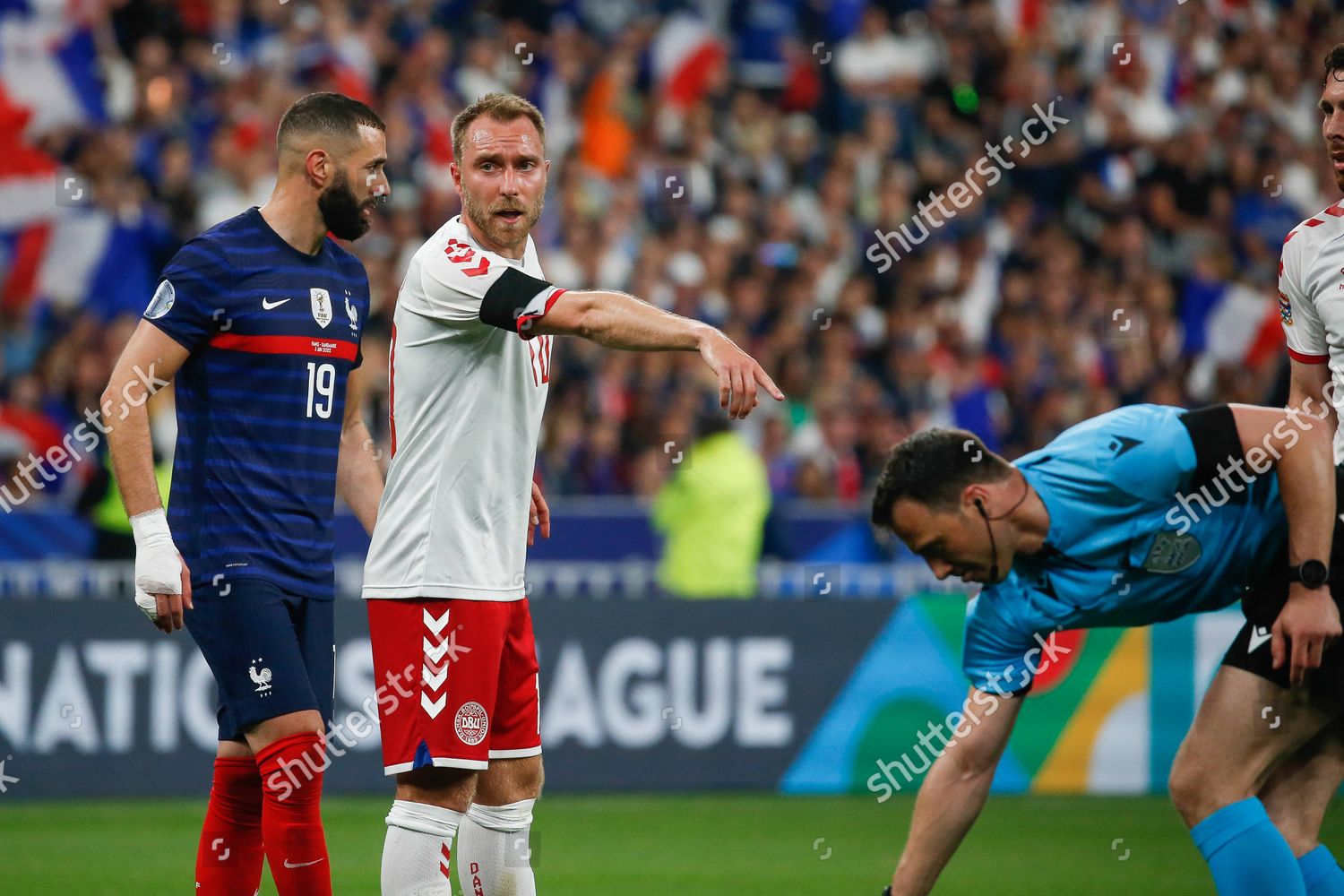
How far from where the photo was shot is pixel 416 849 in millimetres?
4887

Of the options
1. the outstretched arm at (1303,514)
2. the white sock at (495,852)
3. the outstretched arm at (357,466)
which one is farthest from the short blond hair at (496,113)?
the outstretched arm at (1303,514)

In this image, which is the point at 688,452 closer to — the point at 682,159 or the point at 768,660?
the point at 768,660

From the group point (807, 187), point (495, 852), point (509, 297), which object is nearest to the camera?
point (509, 297)

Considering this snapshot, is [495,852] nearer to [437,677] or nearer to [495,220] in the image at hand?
[437,677]

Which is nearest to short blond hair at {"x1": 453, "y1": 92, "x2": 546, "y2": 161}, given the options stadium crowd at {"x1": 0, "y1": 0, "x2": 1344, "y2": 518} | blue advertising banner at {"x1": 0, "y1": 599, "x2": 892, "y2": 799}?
blue advertising banner at {"x1": 0, "y1": 599, "x2": 892, "y2": 799}

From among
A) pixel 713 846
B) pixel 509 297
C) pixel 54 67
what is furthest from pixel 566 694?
pixel 54 67

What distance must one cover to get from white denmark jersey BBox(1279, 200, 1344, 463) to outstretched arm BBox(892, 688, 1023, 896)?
51.4 inches

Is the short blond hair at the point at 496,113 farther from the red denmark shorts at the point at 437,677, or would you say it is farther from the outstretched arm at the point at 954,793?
the outstretched arm at the point at 954,793

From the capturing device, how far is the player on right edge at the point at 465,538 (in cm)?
490

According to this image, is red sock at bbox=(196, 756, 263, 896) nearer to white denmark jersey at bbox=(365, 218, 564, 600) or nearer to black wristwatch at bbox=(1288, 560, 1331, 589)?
white denmark jersey at bbox=(365, 218, 564, 600)

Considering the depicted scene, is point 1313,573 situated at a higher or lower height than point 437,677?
higher

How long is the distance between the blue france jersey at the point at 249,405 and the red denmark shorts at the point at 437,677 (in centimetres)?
44

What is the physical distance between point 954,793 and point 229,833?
2.30 m

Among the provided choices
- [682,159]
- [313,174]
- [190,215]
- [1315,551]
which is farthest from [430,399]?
[682,159]
